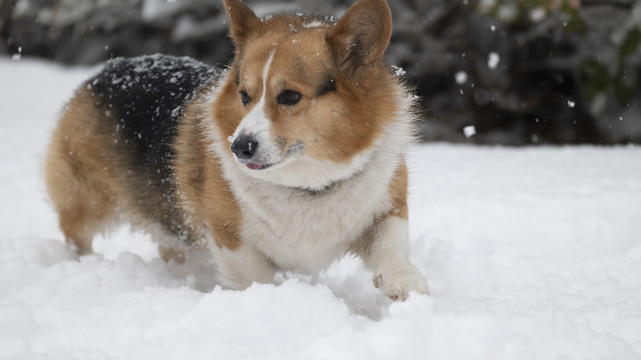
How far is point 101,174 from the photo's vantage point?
3.77 metres

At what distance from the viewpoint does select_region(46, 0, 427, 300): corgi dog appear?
2.67 m

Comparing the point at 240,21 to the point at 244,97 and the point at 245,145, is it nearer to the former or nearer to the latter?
the point at 244,97

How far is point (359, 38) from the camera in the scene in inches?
109

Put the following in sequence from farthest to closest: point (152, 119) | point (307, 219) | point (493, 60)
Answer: point (493, 60), point (152, 119), point (307, 219)

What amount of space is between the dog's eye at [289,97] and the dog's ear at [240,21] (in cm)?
51

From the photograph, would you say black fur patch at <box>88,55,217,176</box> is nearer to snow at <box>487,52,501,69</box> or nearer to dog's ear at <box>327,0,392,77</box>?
dog's ear at <box>327,0,392,77</box>

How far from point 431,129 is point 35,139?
5112mm

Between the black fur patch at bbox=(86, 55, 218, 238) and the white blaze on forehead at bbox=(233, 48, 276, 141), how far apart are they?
2.84 ft

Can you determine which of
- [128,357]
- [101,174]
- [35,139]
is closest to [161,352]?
[128,357]

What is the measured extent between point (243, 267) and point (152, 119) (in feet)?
3.81

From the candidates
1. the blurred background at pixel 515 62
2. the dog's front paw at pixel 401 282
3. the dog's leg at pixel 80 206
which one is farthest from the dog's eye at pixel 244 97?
the blurred background at pixel 515 62

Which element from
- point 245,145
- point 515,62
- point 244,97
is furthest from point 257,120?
point 515,62

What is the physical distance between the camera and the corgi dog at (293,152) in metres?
2.67

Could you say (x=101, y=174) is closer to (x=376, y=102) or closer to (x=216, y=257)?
(x=216, y=257)
